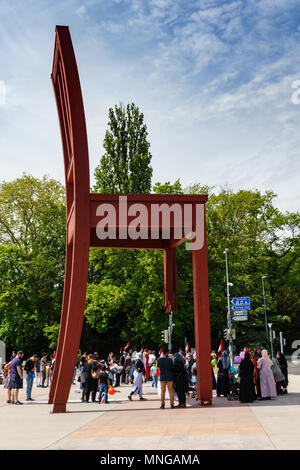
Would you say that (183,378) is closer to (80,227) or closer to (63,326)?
(63,326)

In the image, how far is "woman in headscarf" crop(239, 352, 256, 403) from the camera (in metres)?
16.2

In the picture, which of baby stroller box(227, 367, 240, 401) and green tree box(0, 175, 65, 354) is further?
green tree box(0, 175, 65, 354)

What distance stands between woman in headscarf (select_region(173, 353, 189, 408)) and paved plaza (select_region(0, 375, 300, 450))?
0.48 meters

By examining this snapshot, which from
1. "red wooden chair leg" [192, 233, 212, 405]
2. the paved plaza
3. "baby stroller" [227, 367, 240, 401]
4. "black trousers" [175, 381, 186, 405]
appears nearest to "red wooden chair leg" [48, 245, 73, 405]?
the paved plaza

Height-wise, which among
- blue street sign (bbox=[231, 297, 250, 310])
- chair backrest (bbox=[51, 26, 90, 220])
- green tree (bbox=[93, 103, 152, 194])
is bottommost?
blue street sign (bbox=[231, 297, 250, 310])

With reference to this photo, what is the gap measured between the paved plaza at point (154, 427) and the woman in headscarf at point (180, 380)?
1.59 ft

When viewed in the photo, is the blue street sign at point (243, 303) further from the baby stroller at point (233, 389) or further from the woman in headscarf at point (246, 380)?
the woman in headscarf at point (246, 380)

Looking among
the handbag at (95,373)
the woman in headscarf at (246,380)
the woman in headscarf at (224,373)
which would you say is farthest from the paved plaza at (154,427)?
the woman in headscarf at (224,373)

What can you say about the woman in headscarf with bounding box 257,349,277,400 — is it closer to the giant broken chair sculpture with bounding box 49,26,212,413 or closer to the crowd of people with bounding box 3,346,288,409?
the crowd of people with bounding box 3,346,288,409

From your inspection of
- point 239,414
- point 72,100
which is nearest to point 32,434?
point 239,414

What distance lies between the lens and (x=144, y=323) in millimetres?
38469

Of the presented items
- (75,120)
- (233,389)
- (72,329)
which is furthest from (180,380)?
(75,120)
